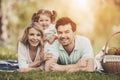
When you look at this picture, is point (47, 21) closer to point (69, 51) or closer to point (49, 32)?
point (49, 32)

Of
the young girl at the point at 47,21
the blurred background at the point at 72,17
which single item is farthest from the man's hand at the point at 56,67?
the blurred background at the point at 72,17

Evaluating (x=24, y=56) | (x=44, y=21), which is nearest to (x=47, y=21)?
(x=44, y=21)

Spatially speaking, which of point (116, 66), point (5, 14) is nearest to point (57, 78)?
point (116, 66)

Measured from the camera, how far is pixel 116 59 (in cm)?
391

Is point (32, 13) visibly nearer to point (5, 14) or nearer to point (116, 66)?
point (5, 14)

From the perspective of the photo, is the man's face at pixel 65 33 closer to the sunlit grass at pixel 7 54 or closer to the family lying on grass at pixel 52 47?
the family lying on grass at pixel 52 47

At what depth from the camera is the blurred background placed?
13.0 feet

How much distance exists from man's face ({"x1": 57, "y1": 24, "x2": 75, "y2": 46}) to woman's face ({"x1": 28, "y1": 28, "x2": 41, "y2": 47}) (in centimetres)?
23

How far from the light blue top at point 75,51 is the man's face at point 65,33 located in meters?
0.05

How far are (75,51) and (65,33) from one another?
0.73ft

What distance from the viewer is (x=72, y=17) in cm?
394

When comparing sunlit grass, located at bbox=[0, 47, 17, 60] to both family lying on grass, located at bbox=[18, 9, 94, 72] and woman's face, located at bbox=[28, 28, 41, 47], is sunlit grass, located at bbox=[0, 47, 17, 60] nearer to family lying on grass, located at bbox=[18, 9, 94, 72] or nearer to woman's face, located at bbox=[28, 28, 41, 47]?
family lying on grass, located at bbox=[18, 9, 94, 72]

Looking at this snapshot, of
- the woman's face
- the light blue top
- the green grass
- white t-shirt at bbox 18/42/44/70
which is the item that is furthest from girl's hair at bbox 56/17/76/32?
the green grass

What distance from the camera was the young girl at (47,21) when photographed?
3934mm
